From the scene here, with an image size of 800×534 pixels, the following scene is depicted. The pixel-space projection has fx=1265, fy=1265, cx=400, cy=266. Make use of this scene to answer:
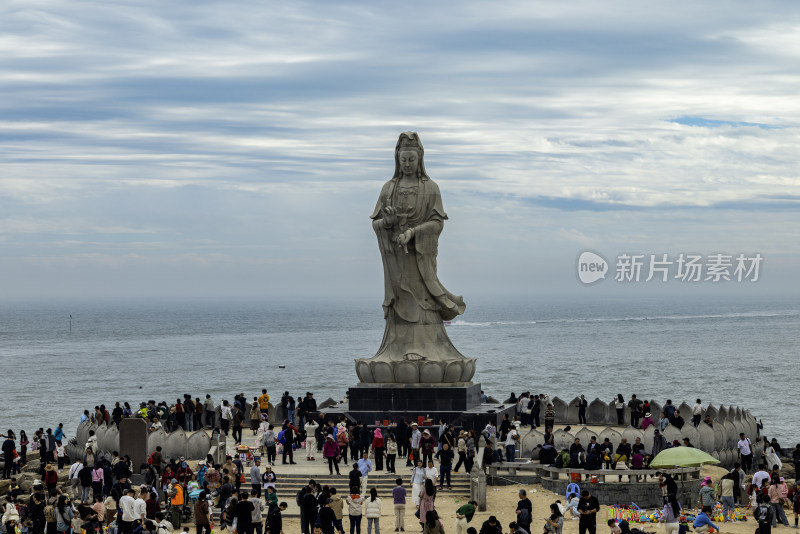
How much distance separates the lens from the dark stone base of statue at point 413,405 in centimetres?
3509

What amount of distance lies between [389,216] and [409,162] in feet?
5.52

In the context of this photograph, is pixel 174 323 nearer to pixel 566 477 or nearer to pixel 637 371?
pixel 637 371

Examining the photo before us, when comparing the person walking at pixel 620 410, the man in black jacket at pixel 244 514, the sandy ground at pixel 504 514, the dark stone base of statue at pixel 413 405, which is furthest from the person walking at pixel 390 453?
the person walking at pixel 620 410

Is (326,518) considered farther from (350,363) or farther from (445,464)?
(350,363)

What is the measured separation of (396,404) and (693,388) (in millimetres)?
45319

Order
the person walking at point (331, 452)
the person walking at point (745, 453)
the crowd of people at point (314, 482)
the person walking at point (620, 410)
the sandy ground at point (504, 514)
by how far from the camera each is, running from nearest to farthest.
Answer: the crowd of people at point (314, 482) → the sandy ground at point (504, 514) → the person walking at point (331, 452) → the person walking at point (745, 453) → the person walking at point (620, 410)

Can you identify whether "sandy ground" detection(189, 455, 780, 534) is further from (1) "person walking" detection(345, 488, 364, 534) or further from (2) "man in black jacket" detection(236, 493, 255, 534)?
(2) "man in black jacket" detection(236, 493, 255, 534)

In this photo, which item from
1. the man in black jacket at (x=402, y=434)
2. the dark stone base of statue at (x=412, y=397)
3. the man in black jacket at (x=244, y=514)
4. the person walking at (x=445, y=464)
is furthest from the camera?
the dark stone base of statue at (x=412, y=397)

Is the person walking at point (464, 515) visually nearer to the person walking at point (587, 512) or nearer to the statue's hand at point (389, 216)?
the person walking at point (587, 512)

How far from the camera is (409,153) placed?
121ft

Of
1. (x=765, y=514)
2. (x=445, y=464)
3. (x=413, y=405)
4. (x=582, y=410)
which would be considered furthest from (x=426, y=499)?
(x=582, y=410)

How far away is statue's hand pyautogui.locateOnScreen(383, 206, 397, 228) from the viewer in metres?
36.8

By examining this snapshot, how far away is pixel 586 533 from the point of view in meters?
25.4

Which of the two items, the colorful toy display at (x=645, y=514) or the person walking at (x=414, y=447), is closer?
the colorful toy display at (x=645, y=514)
